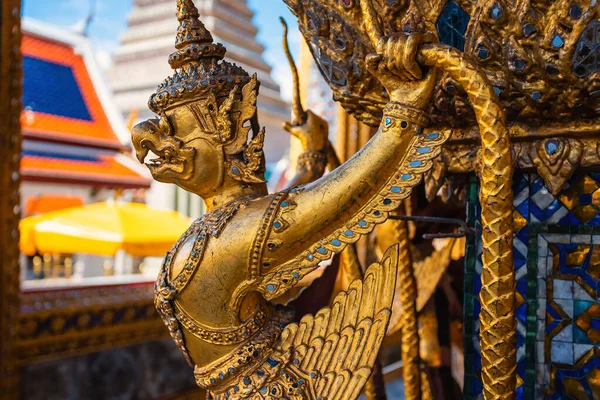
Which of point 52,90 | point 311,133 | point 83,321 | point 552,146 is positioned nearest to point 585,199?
point 552,146

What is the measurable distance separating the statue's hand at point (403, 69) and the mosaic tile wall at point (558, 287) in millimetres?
241

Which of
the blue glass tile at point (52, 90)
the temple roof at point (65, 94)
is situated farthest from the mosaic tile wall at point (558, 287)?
the blue glass tile at point (52, 90)

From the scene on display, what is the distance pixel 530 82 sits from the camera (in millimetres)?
640

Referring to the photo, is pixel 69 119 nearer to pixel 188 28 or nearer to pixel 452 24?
pixel 188 28

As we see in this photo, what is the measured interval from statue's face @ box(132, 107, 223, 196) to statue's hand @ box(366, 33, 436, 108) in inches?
8.8

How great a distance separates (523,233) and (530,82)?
0.64 feet

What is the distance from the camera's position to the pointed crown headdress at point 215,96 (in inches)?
27.0

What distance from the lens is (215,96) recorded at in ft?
2.26

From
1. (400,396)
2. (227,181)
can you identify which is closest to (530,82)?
(227,181)

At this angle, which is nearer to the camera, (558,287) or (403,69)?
(403,69)

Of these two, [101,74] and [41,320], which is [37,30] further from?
[41,320]

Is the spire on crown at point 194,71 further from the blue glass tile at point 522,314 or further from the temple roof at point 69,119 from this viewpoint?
the temple roof at point 69,119

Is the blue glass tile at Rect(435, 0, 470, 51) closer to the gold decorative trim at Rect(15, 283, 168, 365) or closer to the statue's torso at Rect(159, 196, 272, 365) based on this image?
the statue's torso at Rect(159, 196, 272, 365)

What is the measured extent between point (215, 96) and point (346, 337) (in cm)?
31
